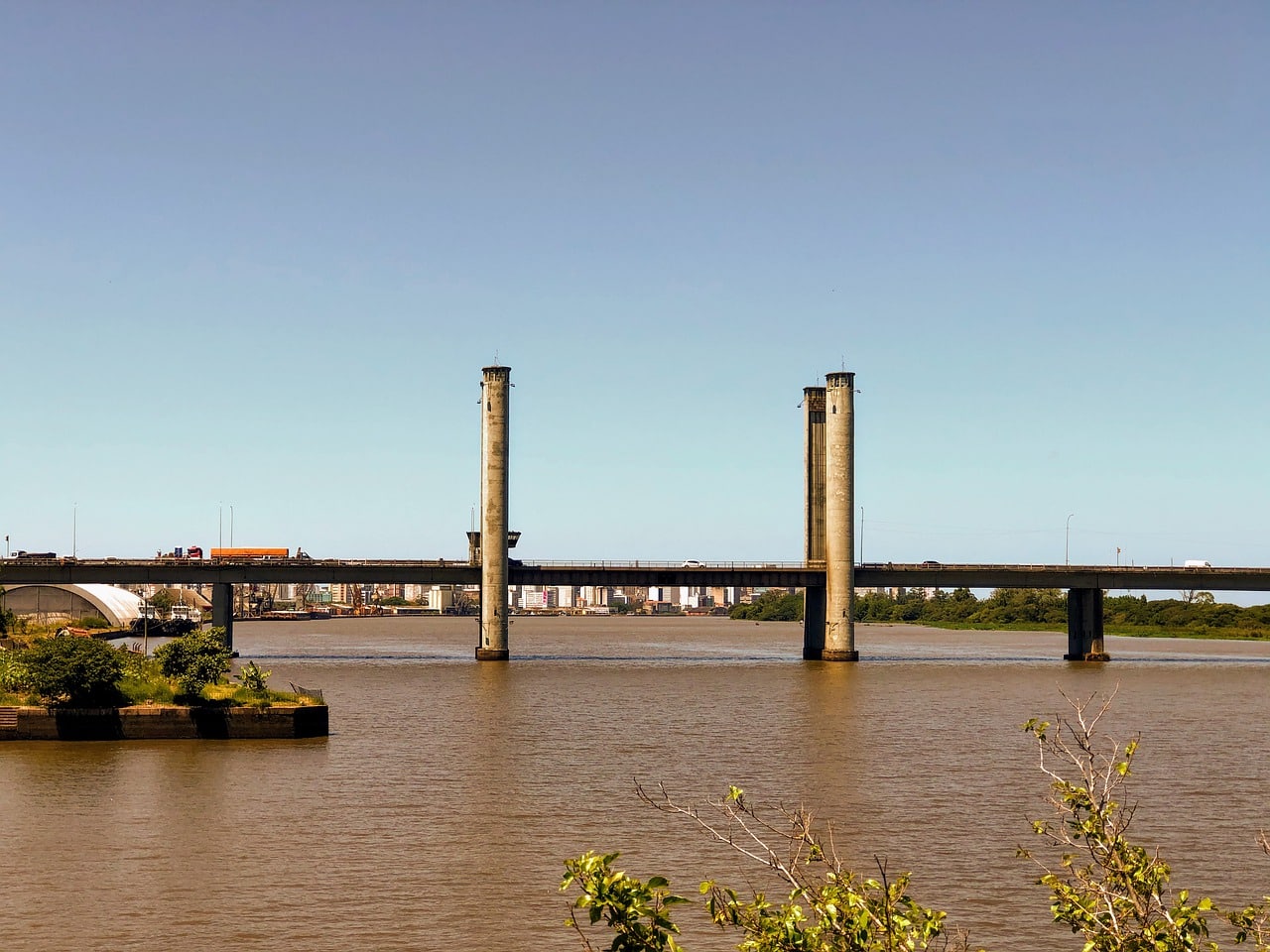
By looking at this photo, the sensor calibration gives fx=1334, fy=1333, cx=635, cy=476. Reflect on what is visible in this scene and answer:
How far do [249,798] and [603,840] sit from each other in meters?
12.8

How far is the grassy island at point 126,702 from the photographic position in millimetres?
54625

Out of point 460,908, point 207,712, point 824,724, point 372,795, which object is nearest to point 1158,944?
point 460,908

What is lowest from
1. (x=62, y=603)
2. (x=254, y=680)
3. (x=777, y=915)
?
(x=62, y=603)

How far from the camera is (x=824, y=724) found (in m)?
65.4

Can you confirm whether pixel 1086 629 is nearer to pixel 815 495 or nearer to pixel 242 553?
pixel 815 495

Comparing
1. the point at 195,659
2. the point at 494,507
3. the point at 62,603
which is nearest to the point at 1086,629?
the point at 494,507

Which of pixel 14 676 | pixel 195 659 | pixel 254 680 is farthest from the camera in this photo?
pixel 254 680

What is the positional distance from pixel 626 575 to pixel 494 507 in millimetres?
16391

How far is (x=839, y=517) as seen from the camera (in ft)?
401

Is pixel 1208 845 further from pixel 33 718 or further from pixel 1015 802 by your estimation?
pixel 33 718

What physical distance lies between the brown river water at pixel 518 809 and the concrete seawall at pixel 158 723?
1.15 meters

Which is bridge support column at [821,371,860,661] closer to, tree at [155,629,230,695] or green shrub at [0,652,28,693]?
tree at [155,629,230,695]

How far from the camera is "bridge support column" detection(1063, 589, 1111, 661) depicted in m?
130

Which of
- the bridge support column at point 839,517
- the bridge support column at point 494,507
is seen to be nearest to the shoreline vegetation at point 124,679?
the bridge support column at point 494,507
